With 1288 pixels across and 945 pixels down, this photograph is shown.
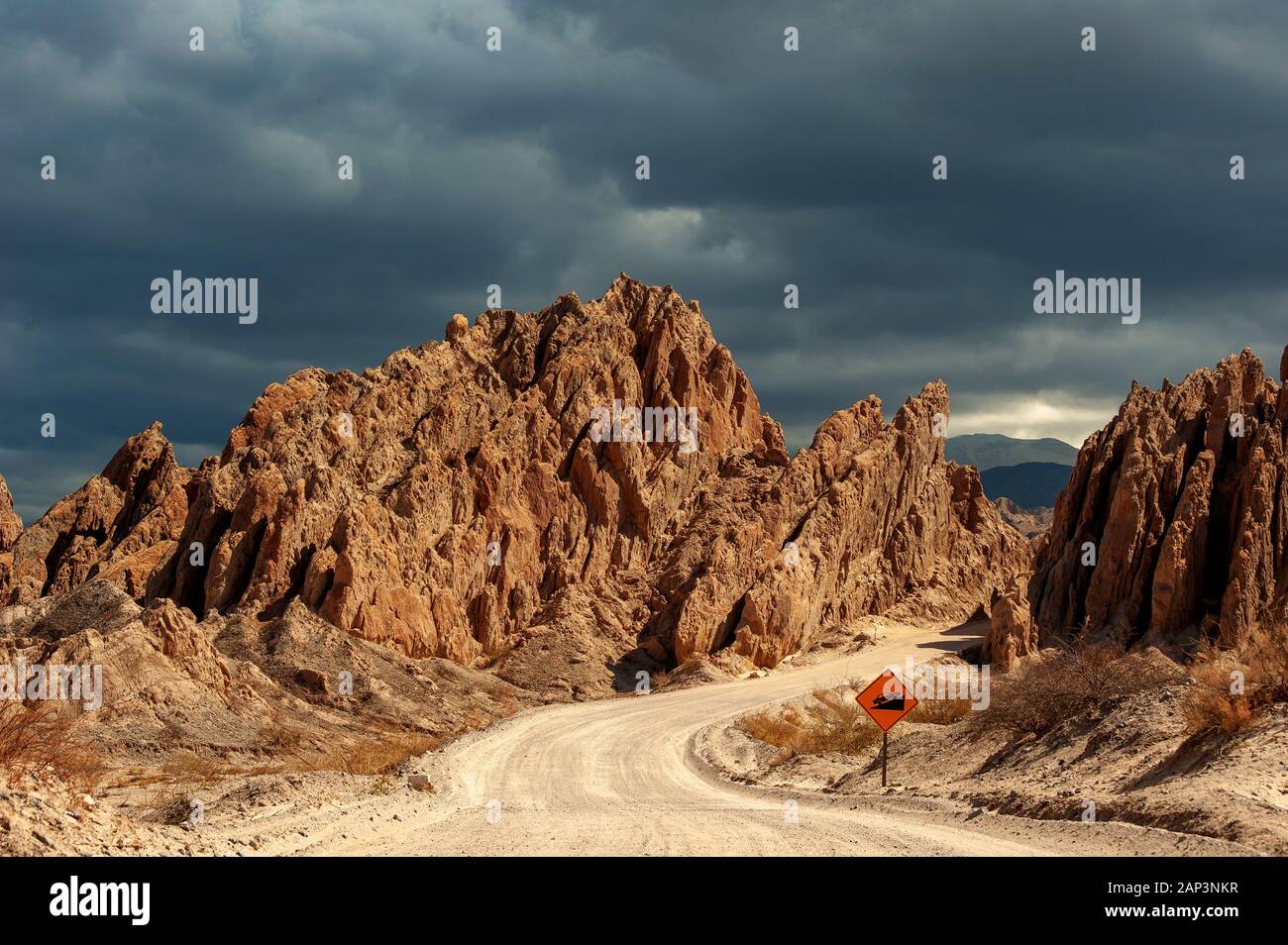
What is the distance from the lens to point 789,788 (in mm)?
29062

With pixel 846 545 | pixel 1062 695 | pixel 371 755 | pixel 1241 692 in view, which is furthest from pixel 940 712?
pixel 846 545

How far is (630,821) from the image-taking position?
809 inches

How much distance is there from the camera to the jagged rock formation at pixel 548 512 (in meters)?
67.0

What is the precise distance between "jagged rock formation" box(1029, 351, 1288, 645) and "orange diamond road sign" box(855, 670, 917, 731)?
113ft

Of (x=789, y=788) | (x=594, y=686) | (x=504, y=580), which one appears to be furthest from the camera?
(x=504, y=580)

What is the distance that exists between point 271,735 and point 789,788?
67.4 feet

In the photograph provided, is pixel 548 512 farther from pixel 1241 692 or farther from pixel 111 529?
pixel 1241 692

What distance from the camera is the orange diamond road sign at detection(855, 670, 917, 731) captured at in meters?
24.1

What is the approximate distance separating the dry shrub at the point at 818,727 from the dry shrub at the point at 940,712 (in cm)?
155

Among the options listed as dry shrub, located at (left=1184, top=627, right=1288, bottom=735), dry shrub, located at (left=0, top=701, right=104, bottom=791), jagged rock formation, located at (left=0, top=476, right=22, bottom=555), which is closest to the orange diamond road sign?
dry shrub, located at (left=1184, top=627, right=1288, bottom=735)

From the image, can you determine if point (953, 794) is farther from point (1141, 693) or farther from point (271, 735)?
point (271, 735)

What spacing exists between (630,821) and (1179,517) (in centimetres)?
4821
